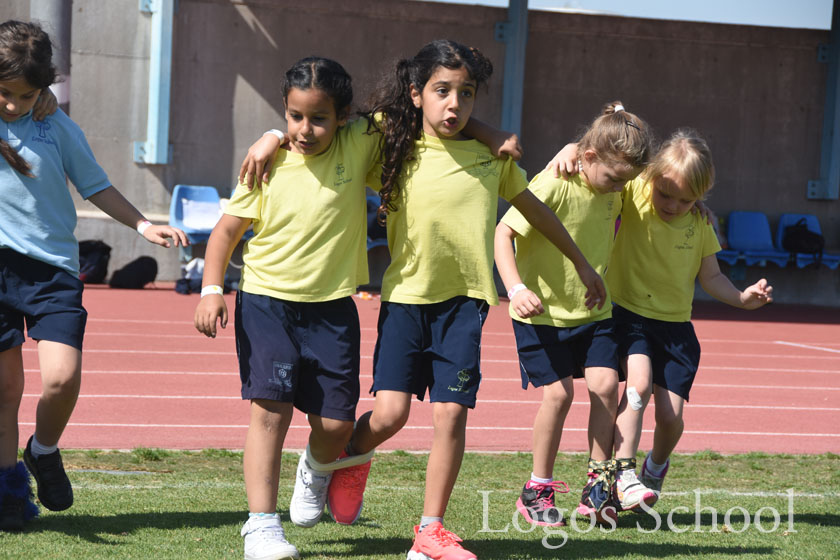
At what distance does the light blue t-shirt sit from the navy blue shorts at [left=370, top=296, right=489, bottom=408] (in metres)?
1.12

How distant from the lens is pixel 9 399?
12.1ft

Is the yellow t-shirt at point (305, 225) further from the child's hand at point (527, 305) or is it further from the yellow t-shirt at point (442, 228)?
the child's hand at point (527, 305)

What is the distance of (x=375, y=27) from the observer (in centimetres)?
1733

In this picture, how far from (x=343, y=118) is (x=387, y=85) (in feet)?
0.73

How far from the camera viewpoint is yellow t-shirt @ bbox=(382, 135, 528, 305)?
134 inches

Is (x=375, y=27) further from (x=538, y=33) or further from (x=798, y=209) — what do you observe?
(x=798, y=209)

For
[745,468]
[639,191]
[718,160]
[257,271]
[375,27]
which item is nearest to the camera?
[257,271]

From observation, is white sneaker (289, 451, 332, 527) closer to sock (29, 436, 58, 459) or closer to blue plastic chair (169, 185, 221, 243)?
sock (29, 436, 58, 459)

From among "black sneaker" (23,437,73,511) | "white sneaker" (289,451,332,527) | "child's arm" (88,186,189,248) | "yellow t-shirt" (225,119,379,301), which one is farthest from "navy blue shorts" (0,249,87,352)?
"white sneaker" (289,451,332,527)

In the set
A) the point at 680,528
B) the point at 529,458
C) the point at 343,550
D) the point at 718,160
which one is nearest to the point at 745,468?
the point at 529,458

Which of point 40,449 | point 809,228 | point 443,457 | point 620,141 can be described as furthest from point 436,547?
point 809,228

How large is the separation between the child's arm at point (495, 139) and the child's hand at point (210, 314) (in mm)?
1014

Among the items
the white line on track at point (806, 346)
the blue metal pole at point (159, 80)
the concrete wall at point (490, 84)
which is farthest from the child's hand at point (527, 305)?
the blue metal pole at point (159, 80)

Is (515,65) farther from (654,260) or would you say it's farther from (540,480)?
(540,480)
